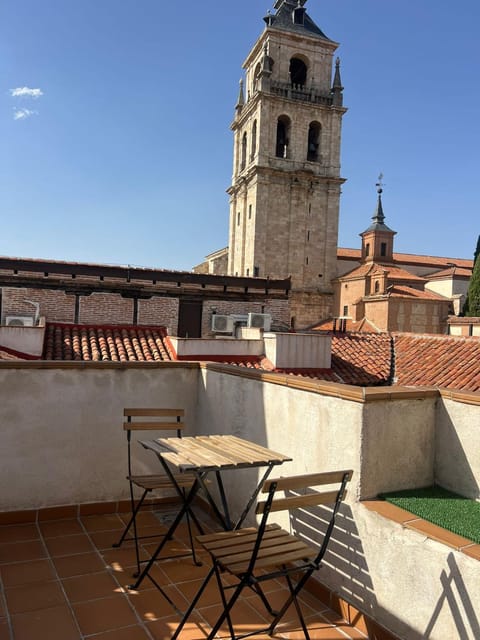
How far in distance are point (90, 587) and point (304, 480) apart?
1.86m

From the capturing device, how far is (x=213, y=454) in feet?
10.00

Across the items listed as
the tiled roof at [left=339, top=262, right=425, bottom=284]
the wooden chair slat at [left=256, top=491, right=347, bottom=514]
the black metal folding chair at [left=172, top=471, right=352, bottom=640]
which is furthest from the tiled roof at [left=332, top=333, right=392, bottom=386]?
the tiled roof at [left=339, top=262, right=425, bottom=284]

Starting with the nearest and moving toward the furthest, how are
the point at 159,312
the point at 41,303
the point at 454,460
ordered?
the point at 454,460 < the point at 41,303 < the point at 159,312

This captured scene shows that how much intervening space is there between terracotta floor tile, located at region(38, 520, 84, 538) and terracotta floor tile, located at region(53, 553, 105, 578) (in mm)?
454

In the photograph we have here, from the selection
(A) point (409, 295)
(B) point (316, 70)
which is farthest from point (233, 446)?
(B) point (316, 70)

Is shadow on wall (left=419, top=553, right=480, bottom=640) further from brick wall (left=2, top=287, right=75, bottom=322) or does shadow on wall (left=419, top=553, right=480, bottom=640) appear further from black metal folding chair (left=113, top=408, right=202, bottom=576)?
brick wall (left=2, top=287, right=75, bottom=322)

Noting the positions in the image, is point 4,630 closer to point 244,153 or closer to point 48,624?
point 48,624

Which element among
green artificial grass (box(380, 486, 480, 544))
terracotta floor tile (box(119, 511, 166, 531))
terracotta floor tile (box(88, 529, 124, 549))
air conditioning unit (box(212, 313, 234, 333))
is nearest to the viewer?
green artificial grass (box(380, 486, 480, 544))

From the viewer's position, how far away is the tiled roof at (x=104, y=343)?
39.5 ft

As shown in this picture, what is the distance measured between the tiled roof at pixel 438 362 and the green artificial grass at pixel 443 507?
8.37m

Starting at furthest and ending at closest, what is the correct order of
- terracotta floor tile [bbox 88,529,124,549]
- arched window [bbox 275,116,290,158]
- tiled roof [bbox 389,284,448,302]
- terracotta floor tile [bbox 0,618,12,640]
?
arched window [bbox 275,116,290,158] < tiled roof [bbox 389,284,448,302] < terracotta floor tile [bbox 88,529,124,549] < terracotta floor tile [bbox 0,618,12,640]

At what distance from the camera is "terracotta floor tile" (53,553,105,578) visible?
3431 millimetres

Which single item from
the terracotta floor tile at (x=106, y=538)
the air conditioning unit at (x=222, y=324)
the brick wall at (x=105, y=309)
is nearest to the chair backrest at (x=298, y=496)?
the terracotta floor tile at (x=106, y=538)

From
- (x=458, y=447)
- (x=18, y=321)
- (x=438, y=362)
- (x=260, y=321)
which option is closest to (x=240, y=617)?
(x=458, y=447)
